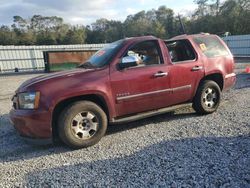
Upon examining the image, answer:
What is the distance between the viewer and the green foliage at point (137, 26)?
169ft

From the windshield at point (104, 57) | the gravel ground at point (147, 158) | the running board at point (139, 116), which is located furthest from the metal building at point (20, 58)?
the gravel ground at point (147, 158)

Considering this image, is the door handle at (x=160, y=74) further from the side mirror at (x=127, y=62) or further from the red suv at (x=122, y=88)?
the side mirror at (x=127, y=62)

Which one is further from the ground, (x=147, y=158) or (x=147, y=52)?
(x=147, y=52)

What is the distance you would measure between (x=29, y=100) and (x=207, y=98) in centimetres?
391

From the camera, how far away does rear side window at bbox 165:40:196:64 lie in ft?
18.7

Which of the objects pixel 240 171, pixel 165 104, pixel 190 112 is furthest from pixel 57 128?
pixel 190 112

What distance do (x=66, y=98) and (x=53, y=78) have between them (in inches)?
17.2

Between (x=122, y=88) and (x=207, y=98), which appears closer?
(x=122, y=88)

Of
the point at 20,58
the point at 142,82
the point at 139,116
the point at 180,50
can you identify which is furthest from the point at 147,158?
the point at 20,58

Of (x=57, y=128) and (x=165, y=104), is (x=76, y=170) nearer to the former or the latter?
(x=57, y=128)

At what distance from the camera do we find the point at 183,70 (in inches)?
219

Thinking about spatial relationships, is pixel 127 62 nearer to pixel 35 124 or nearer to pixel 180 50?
pixel 180 50

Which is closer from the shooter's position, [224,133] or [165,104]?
[224,133]

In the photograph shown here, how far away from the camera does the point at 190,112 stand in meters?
6.31
